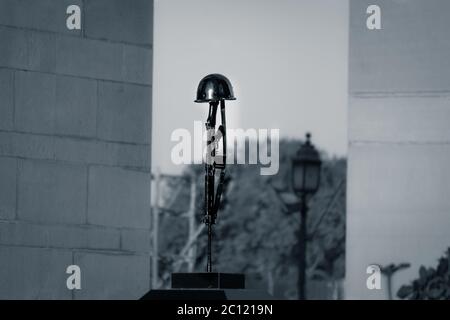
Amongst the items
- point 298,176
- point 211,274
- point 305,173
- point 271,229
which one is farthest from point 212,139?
point 271,229

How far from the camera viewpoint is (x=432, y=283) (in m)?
12.2

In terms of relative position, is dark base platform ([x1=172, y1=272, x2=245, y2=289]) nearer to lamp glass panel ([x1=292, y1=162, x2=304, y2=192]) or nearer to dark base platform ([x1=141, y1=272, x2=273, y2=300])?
dark base platform ([x1=141, y1=272, x2=273, y2=300])

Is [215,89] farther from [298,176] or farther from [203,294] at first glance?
[298,176]

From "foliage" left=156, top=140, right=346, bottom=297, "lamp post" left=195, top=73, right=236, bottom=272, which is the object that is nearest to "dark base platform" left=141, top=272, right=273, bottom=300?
"lamp post" left=195, top=73, right=236, bottom=272

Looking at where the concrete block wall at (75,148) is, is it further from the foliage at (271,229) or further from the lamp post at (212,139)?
the foliage at (271,229)

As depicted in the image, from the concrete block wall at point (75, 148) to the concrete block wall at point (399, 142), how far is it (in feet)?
7.62

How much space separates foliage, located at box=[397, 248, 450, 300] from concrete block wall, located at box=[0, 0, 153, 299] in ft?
9.37

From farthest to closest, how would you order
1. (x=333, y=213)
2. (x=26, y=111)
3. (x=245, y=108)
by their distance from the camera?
(x=333, y=213)
(x=245, y=108)
(x=26, y=111)

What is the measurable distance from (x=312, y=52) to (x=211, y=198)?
51.2 m

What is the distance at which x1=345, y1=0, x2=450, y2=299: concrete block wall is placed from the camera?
1211 centimetres

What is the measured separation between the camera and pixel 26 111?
10359mm

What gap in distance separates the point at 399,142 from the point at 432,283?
4.55 ft
